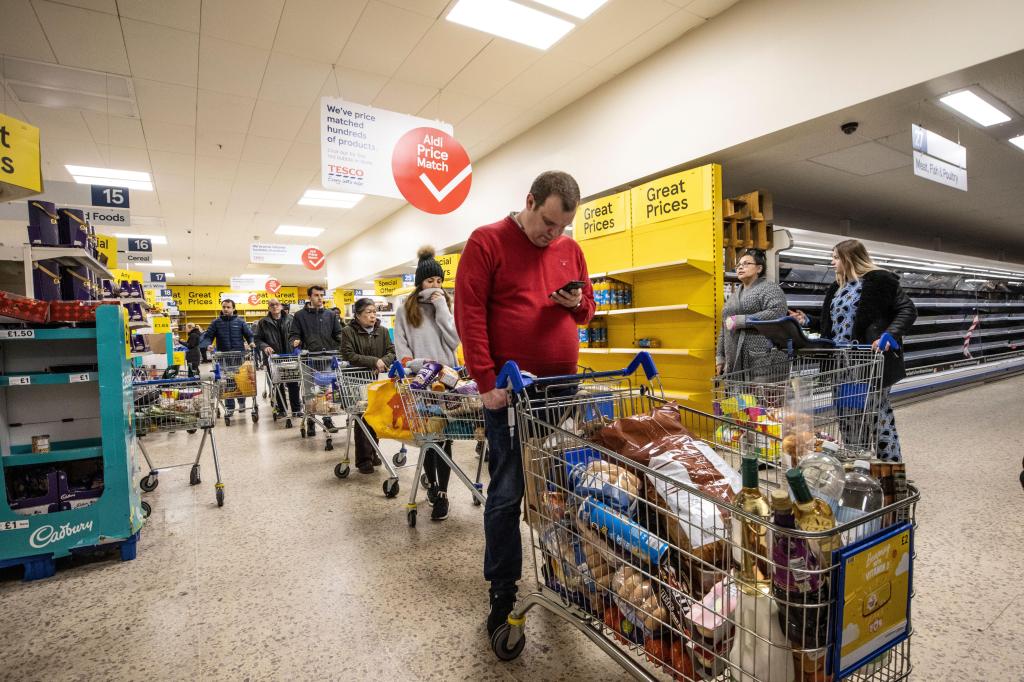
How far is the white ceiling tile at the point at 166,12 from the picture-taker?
3.90 meters

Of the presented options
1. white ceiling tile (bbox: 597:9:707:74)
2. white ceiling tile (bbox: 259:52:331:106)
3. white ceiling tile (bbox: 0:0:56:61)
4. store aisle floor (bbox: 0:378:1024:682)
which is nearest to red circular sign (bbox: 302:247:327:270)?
white ceiling tile (bbox: 259:52:331:106)

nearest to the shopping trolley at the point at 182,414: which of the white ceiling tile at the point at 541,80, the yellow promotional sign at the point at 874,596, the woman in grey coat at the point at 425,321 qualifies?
the woman in grey coat at the point at 425,321

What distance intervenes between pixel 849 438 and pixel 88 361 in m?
4.28

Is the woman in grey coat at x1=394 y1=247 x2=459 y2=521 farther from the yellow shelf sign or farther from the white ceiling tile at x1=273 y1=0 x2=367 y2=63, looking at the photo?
the yellow shelf sign

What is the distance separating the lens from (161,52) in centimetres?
459

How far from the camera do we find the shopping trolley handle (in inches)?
62.1

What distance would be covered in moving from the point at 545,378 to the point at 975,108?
6.18 meters

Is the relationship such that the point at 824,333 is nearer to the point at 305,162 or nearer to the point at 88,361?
the point at 88,361

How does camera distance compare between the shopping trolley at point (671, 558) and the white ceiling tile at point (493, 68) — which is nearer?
the shopping trolley at point (671, 558)

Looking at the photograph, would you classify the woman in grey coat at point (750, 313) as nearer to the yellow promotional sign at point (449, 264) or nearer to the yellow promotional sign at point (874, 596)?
the yellow promotional sign at point (874, 596)

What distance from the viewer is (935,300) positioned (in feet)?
29.3

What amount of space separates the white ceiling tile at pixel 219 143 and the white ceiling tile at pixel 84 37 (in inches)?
62.5

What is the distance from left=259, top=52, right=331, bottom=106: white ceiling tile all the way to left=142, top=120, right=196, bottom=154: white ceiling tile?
5.21 feet

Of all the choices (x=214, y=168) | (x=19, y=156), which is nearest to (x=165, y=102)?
(x=214, y=168)
